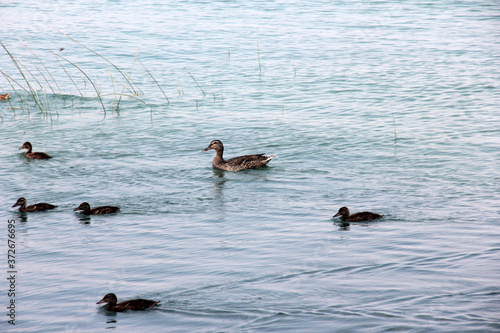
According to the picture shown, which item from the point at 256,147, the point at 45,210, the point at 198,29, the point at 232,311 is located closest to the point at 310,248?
the point at 232,311

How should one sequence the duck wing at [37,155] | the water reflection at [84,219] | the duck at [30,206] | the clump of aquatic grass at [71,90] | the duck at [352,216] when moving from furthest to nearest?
the clump of aquatic grass at [71,90]
the duck wing at [37,155]
the duck at [30,206]
the water reflection at [84,219]
the duck at [352,216]

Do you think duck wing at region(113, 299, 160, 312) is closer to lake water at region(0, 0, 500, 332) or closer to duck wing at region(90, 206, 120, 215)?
lake water at region(0, 0, 500, 332)

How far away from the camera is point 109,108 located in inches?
896

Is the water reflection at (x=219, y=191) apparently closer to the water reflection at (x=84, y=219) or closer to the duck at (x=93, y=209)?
the duck at (x=93, y=209)

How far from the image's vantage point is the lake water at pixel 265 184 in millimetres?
9297

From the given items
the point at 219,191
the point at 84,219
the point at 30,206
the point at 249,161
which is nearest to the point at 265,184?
the point at 219,191

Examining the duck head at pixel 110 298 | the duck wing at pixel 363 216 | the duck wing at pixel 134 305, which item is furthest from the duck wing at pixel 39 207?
the duck wing at pixel 363 216

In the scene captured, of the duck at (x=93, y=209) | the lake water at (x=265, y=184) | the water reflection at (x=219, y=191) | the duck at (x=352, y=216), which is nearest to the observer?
the lake water at (x=265, y=184)

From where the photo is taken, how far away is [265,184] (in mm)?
15109

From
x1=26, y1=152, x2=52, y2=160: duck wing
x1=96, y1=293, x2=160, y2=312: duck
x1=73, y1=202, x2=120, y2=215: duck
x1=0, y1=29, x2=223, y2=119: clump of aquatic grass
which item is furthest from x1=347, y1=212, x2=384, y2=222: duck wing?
x1=0, y1=29, x2=223, y2=119: clump of aquatic grass

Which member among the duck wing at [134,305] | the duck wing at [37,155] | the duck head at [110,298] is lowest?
the duck wing at [134,305]

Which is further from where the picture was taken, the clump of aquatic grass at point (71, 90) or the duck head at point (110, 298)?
the clump of aquatic grass at point (71, 90)

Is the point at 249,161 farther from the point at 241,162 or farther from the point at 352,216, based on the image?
the point at 352,216

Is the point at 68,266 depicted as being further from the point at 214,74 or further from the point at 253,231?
the point at 214,74
